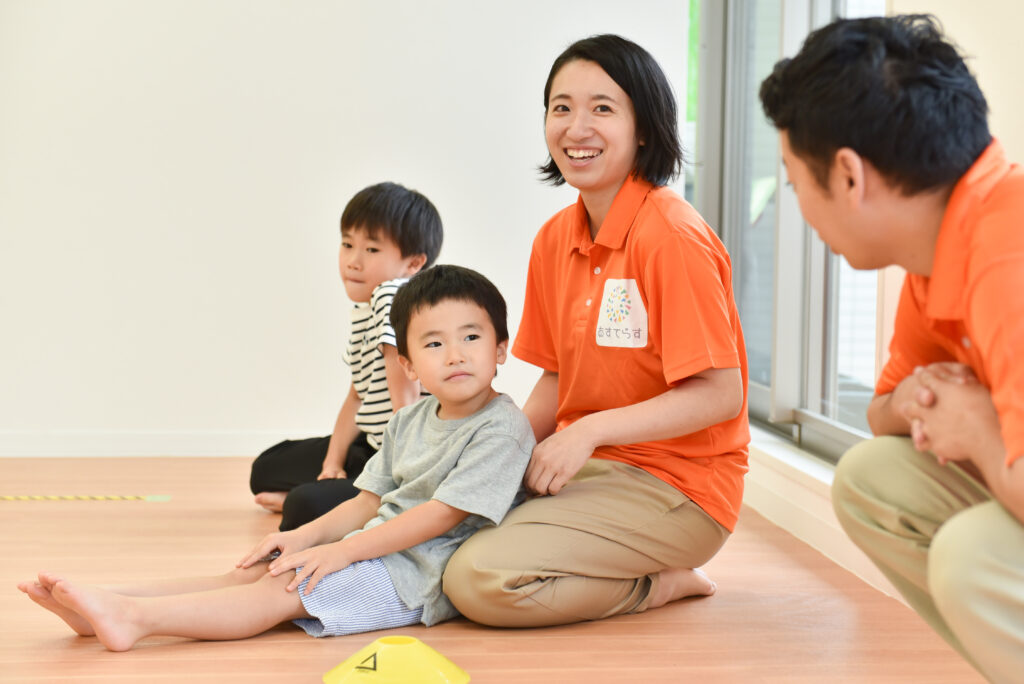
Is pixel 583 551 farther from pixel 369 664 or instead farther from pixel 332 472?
pixel 332 472

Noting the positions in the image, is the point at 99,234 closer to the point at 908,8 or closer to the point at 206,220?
the point at 206,220

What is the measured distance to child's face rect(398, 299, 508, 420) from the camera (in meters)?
1.45

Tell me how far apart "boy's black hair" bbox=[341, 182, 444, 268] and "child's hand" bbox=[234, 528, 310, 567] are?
30.6 inches

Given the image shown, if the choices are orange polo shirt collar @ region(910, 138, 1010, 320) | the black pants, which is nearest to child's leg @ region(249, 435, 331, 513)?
the black pants

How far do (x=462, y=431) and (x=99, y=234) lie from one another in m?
1.79

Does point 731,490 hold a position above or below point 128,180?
below

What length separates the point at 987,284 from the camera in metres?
0.81

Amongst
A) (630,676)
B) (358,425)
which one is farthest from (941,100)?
(358,425)

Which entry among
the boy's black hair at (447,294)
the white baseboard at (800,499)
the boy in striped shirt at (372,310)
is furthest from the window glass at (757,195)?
the boy's black hair at (447,294)

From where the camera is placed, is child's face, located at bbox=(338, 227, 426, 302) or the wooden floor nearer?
the wooden floor

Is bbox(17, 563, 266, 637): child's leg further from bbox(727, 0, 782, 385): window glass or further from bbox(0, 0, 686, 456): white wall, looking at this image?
bbox(727, 0, 782, 385): window glass

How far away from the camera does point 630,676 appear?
121cm

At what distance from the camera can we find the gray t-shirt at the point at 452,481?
142 centimetres

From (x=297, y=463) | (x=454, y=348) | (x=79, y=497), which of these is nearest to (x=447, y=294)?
(x=454, y=348)
